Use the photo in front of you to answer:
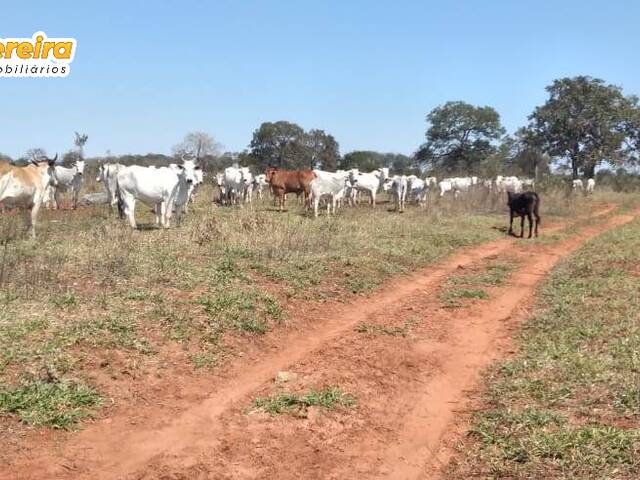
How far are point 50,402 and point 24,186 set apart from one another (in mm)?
8383

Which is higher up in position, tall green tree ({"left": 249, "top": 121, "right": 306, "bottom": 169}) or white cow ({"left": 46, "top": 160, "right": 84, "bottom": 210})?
tall green tree ({"left": 249, "top": 121, "right": 306, "bottom": 169})

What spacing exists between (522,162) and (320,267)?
43.8m

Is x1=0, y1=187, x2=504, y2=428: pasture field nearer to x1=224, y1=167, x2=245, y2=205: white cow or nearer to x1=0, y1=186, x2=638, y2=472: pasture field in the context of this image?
x1=0, y1=186, x2=638, y2=472: pasture field

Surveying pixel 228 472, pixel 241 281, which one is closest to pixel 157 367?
pixel 228 472

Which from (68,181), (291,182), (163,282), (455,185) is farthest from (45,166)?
(455,185)

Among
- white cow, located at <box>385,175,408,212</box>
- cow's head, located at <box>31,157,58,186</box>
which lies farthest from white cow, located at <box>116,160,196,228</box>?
white cow, located at <box>385,175,408,212</box>

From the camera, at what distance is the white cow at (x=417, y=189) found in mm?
25755

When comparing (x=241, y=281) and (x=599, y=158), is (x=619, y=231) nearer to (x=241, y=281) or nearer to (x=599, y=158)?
(x=241, y=281)

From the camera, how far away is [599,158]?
150ft

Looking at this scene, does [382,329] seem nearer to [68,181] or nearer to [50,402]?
[50,402]

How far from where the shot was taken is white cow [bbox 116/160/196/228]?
13555 mm

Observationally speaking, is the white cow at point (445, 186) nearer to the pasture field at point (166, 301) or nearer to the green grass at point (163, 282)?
the green grass at point (163, 282)

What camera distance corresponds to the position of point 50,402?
15.5 feet

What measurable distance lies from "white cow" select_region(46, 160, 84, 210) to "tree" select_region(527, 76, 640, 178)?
123ft
